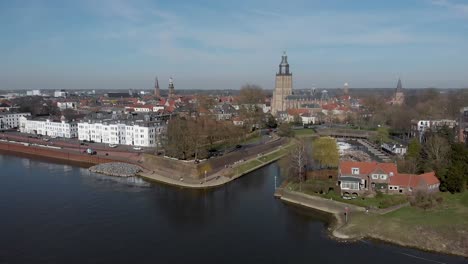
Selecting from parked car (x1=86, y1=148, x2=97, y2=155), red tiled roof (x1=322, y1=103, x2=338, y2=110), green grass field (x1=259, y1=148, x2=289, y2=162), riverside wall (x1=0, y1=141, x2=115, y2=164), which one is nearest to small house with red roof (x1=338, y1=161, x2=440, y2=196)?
green grass field (x1=259, y1=148, x2=289, y2=162)

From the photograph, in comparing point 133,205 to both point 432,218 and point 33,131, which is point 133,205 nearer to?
point 432,218

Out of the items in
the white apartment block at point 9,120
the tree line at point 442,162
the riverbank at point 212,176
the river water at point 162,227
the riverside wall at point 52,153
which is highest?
the white apartment block at point 9,120

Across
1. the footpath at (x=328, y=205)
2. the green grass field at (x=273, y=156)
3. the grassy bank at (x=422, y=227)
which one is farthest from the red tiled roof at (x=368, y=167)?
the green grass field at (x=273, y=156)

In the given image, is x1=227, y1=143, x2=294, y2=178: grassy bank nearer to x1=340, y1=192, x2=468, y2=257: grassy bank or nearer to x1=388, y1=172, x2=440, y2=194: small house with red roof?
x1=388, y1=172, x2=440, y2=194: small house with red roof

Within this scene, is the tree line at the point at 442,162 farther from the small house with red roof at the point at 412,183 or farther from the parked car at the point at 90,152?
the parked car at the point at 90,152

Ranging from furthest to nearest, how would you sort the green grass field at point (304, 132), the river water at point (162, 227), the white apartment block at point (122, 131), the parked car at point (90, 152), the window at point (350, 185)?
the green grass field at point (304, 132) < the white apartment block at point (122, 131) < the parked car at point (90, 152) < the window at point (350, 185) < the river water at point (162, 227)

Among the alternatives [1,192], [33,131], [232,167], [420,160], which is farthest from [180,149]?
[33,131]

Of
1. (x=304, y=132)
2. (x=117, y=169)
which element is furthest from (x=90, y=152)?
(x=304, y=132)
